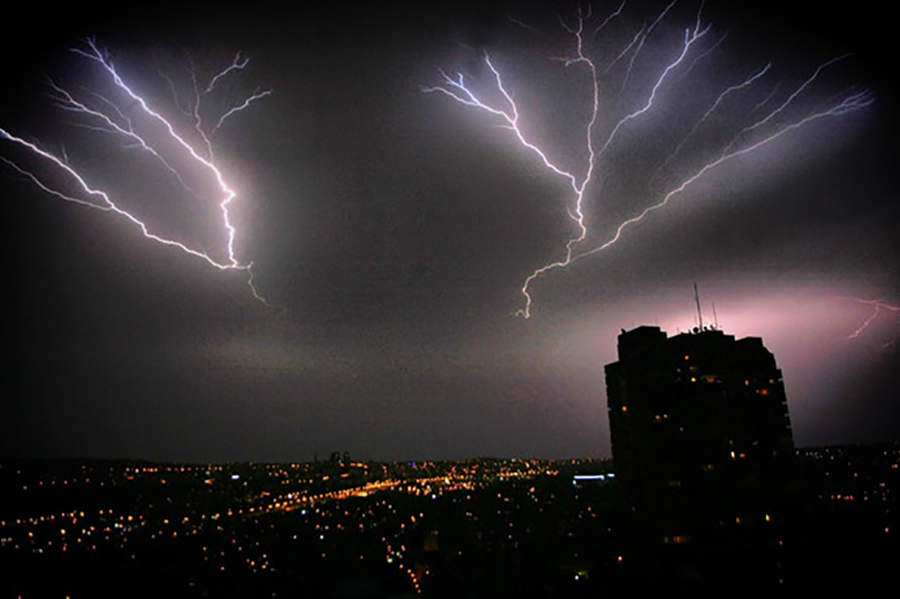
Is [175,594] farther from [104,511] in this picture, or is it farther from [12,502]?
[12,502]

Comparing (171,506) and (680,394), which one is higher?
(680,394)

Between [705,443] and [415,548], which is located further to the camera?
[705,443]

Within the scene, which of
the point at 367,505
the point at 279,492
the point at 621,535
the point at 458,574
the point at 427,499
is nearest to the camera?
the point at 458,574

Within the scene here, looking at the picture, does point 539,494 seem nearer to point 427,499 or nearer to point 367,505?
point 427,499

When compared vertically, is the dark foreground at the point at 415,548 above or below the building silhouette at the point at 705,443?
below

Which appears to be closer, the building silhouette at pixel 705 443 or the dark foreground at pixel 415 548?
the dark foreground at pixel 415 548

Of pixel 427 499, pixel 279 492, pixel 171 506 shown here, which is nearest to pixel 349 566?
pixel 427 499

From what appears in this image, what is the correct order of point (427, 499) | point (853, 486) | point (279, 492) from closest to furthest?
point (853, 486) → point (427, 499) → point (279, 492)

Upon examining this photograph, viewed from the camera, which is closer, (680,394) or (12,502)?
(680,394)
